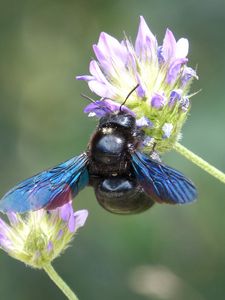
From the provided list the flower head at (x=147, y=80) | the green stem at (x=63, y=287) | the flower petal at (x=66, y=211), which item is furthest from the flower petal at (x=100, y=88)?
the green stem at (x=63, y=287)

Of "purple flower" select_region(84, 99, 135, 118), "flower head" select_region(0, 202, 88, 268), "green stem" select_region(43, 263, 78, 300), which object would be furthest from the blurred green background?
"purple flower" select_region(84, 99, 135, 118)

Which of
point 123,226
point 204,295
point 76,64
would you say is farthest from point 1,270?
point 76,64

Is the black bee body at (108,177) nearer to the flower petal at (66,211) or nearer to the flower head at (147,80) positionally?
the flower head at (147,80)

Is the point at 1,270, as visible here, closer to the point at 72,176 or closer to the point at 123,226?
the point at 123,226

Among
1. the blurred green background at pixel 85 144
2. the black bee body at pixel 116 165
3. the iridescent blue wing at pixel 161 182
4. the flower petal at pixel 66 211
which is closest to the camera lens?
the iridescent blue wing at pixel 161 182

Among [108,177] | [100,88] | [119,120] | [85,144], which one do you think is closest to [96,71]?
[100,88]

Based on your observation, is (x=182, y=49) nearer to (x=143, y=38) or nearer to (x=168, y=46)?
(x=168, y=46)
